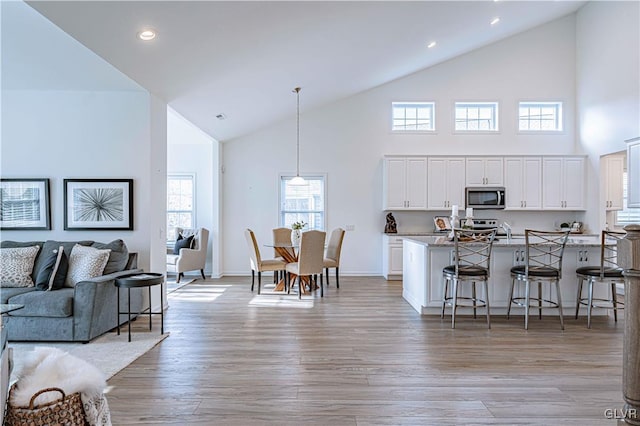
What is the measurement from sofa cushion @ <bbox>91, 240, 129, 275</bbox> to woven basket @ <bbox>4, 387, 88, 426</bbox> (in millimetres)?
2852

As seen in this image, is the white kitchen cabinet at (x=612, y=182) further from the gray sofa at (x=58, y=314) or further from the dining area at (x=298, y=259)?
the gray sofa at (x=58, y=314)

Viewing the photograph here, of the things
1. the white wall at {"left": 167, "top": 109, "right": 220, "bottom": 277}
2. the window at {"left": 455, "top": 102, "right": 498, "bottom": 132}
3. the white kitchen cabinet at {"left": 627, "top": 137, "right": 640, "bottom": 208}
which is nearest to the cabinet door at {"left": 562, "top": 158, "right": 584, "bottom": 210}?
the white kitchen cabinet at {"left": 627, "top": 137, "right": 640, "bottom": 208}

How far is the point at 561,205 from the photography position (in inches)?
322

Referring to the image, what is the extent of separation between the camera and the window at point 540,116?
8578 mm

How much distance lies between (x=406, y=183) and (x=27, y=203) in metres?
5.98

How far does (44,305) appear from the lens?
13.0 feet

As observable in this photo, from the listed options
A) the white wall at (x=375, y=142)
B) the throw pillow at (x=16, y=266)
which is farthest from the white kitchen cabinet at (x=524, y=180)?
the throw pillow at (x=16, y=266)

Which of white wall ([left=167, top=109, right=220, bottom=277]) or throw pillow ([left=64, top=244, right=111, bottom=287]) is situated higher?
white wall ([left=167, top=109, right=220, bottom=277])

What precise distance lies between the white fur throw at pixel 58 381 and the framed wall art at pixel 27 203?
12.1 feet

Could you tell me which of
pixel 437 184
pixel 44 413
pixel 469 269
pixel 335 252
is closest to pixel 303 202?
pixel 335 252

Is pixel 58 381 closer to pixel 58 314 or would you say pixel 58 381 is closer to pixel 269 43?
pixel 58 314

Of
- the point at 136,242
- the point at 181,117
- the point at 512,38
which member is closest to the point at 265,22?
the point at 181,117

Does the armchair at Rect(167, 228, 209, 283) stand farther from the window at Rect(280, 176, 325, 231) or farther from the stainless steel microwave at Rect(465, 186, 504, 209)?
the stainless steel microwave at Rect(465, 186, 504, 209)

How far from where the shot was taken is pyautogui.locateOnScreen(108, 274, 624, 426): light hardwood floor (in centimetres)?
264
